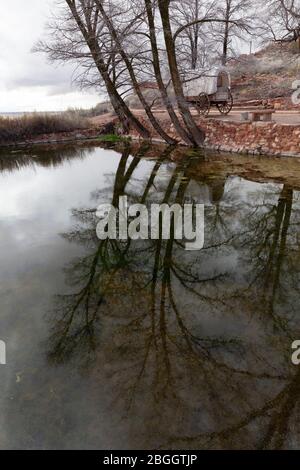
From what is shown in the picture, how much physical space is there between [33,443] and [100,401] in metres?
0.54

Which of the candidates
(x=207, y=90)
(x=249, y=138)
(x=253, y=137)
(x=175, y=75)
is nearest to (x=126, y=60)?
(x=175, y=75)

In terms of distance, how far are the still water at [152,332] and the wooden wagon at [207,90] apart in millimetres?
9213

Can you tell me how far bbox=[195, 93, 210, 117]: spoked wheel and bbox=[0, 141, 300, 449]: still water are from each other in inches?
364

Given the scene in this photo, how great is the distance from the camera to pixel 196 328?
3395 millimetres

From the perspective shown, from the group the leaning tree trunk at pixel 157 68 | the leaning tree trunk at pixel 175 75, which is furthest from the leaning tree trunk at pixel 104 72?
the leaning tree trunk at pixel 175 75

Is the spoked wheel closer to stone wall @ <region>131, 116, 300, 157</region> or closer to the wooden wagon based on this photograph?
the wooden wagon

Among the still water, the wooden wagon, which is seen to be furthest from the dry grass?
the still water

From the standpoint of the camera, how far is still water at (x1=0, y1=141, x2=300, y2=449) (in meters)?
2.41

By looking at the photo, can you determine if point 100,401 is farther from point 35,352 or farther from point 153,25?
point 153,25

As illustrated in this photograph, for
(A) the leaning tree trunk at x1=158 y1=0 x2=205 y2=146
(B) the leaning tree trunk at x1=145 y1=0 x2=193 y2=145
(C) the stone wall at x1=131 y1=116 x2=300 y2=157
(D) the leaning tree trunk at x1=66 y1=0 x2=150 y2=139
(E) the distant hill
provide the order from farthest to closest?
(E) the distant hill < (D) the leaning tree trunk at x1=66 y1=0 x2=150 y2=139 < (B) the leaning tree trunk at x1=145 y1=0 x2=193 y2=145 < (A) the leaning tree trunk at x1=158 y1=0 x2=205 y2=146 < (C) the stone wall at x1=131 y1=116 x2=300 y2=157

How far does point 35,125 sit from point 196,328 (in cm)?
1942

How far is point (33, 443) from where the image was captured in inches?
91.8

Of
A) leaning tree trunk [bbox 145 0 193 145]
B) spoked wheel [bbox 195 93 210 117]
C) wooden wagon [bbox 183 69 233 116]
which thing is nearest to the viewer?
leaning tree trunk [bbox 145 0 193 145]

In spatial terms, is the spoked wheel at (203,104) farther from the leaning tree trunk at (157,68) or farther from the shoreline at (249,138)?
the leaning tree trunk at (157,68)
